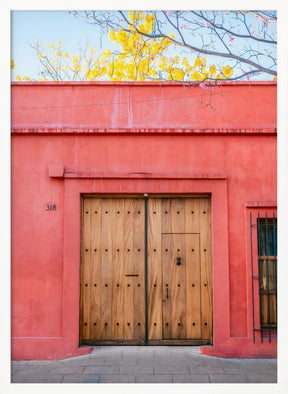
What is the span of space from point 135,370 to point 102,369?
1.44 feet

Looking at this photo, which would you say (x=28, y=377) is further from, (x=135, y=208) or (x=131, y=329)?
(x=135, y=208)

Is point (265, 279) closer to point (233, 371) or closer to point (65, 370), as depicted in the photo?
point (233, 371)

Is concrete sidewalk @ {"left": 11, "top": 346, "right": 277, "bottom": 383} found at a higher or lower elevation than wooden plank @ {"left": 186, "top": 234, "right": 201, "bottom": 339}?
lower

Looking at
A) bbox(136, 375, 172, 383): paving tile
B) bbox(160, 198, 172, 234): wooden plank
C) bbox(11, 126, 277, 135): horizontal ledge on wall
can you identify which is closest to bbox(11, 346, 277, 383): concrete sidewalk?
bbox(136, 375, 172, 383): paving tile

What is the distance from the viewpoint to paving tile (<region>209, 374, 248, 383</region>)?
5441 millimetres

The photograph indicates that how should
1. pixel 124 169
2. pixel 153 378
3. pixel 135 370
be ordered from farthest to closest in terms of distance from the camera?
pixel 124 169, pixel 135 370, pixel 153 378

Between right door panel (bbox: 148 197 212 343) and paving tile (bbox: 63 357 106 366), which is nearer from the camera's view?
paving tile (bbox: 63 357 106 366)

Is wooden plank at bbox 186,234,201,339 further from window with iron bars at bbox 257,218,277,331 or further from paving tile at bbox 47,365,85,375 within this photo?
paving tile at bbox 47,365,85,375

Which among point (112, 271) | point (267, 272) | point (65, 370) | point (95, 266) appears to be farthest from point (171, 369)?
point (267, 272)

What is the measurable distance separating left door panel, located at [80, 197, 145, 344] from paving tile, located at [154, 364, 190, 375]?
809 mm

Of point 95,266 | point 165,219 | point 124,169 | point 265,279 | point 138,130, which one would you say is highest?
point 138,130

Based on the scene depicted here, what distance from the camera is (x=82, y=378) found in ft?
18.1

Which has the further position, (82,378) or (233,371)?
(233,371)

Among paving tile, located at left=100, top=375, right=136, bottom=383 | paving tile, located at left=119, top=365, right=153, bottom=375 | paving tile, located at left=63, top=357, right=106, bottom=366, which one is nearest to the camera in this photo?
paving tile, located at left=100, top=375, right=136, bottom=383
